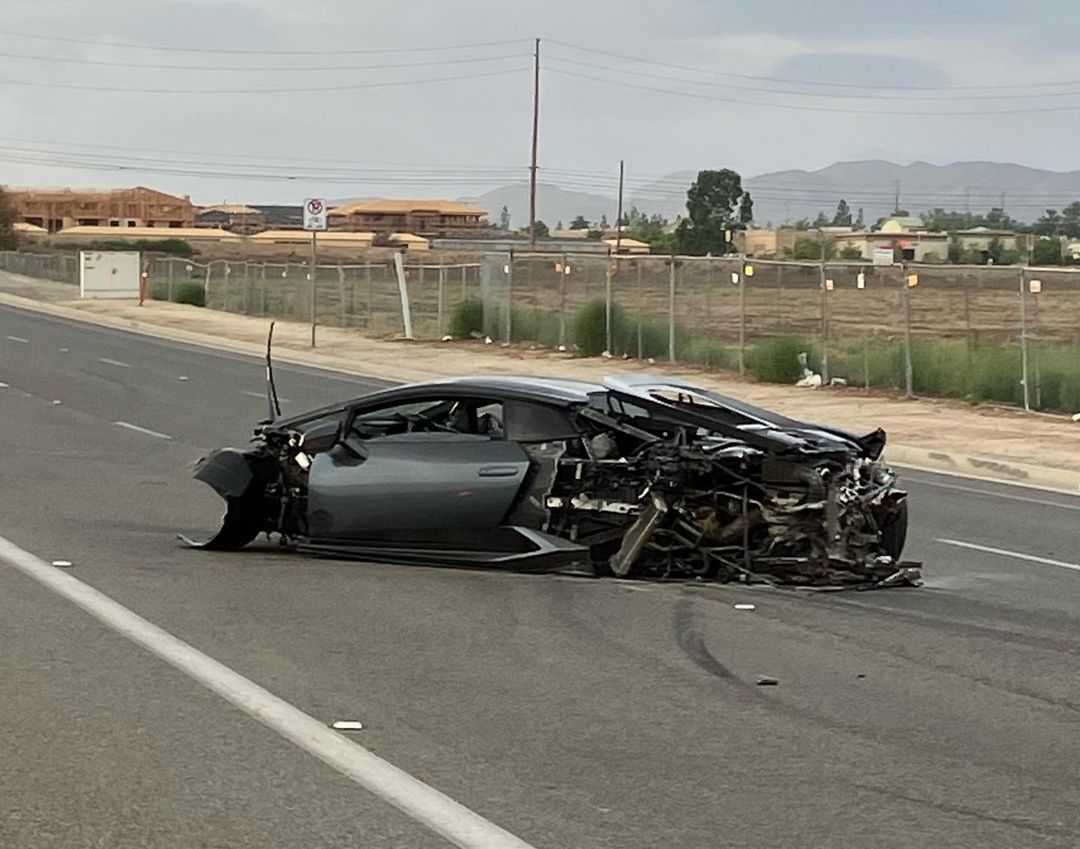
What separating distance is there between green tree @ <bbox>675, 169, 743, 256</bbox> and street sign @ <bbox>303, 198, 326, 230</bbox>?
69.8 m

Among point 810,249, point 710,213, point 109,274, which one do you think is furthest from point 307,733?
point 710,213

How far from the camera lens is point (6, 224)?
447 ft

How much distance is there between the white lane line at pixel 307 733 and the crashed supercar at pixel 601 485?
6.68 feet

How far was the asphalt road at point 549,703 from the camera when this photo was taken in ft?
20.3

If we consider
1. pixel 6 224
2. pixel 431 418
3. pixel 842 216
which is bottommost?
pixel 431 418

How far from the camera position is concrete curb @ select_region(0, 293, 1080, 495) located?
19.3 meters

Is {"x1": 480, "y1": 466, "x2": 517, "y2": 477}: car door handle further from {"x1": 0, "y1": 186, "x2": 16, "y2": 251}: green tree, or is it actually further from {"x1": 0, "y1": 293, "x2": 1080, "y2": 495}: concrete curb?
{"x1": 0, "y1": 186, "x2": 16, "y2": 251}: green tree

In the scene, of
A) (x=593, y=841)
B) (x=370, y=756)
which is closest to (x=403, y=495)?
(x=370, y=756)

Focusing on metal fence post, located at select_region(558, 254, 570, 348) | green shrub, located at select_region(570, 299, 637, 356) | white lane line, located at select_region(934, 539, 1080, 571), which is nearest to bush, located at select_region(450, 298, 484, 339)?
metal fence post, located at select_region(558, 254, 570, 348)

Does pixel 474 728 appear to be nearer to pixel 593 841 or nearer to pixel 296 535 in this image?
pixel 593 841

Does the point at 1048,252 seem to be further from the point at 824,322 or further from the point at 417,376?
the point at 824,322

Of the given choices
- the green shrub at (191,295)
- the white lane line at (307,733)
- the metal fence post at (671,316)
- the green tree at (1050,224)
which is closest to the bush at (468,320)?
the metal fence post at (671,316)

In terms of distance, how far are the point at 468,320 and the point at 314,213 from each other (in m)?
8.19

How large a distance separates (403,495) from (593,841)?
19.6 ft
